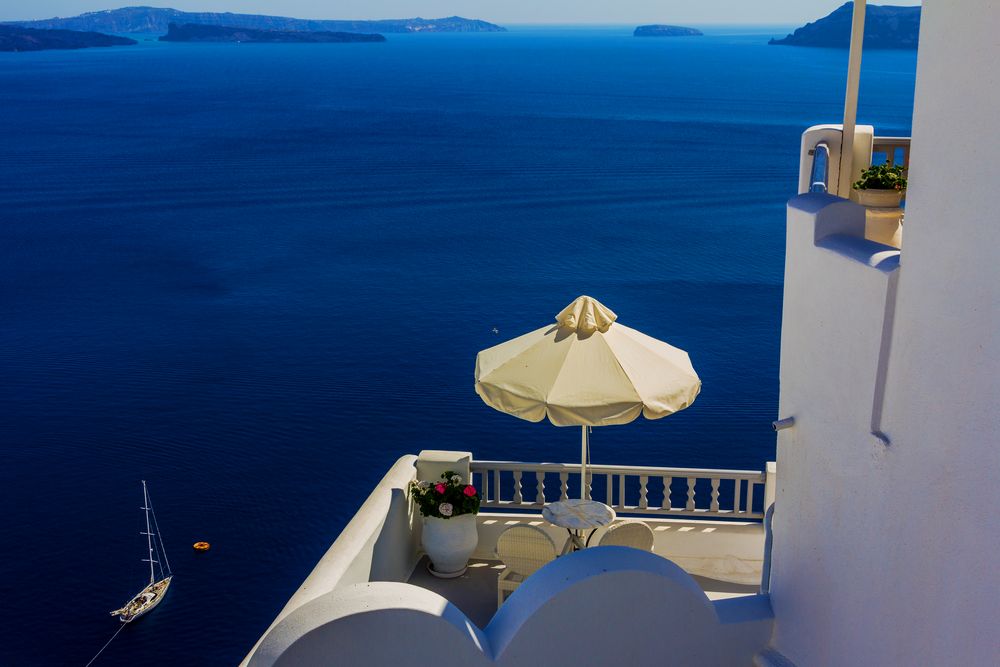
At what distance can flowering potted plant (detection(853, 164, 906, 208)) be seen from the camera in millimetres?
4586

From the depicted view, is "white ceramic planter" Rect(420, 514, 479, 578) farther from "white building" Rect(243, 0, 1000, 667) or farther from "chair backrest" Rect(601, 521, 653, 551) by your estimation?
"white building" Rect(243, 0, 1000, 667)

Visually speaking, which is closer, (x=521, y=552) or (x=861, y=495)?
(x=861, y=495)

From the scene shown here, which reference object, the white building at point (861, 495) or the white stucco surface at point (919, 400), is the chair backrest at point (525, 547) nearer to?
the white building at point (861, 495)

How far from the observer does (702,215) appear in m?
40.1

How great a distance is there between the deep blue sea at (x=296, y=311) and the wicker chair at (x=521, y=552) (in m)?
8.90

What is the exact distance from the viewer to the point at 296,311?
92.3ft

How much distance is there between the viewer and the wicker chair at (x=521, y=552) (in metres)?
6.11

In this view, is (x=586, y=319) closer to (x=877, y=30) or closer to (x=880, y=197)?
(x=880, y=197)

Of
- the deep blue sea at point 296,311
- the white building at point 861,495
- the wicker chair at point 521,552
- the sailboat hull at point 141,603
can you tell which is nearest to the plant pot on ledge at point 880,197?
the white building at point 861,495

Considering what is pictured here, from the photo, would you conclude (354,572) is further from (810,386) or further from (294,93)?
(294,93)

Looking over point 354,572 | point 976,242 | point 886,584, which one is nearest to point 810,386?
point 886,584

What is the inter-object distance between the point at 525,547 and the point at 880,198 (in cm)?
285

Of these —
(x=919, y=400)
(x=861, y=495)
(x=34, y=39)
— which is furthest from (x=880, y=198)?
(x=34, y=39)

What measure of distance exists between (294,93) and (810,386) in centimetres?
9205
